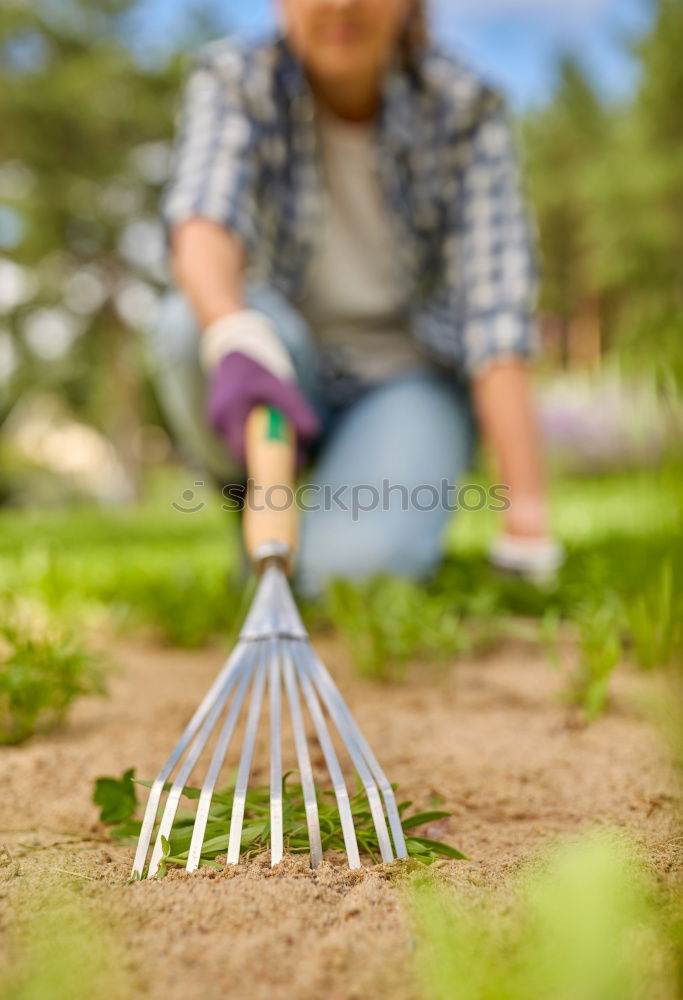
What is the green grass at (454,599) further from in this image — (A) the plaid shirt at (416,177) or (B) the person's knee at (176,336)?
(A) the plaid shirt at (416,177)

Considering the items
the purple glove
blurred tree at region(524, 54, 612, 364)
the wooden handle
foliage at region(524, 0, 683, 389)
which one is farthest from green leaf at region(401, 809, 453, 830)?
blurred tree at region(524, 54, 612, 364)

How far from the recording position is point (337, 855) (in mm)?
814

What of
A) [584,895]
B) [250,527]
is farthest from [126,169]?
[584,895]

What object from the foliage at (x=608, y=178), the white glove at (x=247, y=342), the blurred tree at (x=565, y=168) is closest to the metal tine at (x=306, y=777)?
the white glove at (x=247, y=342)

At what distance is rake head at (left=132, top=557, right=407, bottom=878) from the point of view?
767mm

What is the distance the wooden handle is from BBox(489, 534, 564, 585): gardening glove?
90 centimetres

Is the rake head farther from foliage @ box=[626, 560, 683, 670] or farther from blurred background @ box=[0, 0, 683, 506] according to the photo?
blurred background @ box=[0, 0, 683, 506]

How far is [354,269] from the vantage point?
247cm

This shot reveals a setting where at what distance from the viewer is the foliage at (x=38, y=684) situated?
1212 mm

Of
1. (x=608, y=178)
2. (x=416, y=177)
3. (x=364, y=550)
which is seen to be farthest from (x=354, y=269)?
(x=608, y=178)

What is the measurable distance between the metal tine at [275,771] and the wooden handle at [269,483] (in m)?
0.22

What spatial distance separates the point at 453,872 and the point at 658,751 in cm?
49

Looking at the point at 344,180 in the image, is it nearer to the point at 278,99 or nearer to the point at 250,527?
the point at 278,99

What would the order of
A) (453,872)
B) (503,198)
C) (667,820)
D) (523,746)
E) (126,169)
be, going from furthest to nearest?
(126,169) → (503,198) → (523,746) → (667,820) → (453,872)
